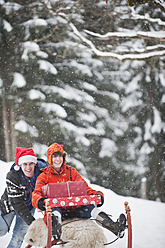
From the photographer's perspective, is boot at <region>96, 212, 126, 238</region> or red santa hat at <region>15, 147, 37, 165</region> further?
red santa hat at <region>15, 147, 37, 165</region>

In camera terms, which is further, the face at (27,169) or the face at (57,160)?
the face at (27,169)

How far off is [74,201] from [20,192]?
0.86m

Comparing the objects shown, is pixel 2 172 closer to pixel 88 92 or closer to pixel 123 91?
pixel 88 92

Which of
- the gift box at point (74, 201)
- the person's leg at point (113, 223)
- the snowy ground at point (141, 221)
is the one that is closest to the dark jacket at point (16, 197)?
the gift box at point (74, 201)

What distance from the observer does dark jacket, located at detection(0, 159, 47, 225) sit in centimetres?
328

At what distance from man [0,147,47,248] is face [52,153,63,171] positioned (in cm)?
29

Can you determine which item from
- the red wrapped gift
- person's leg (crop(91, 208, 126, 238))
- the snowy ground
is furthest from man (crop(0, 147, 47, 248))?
the snowy ground

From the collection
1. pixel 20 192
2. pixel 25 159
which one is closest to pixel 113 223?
pixel 20 192

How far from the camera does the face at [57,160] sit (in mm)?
3330

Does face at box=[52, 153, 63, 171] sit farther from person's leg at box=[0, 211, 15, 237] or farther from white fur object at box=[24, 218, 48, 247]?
person's leg at box=[0, 211, 15, 237]

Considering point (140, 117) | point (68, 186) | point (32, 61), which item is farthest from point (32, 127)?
point (68, 186)

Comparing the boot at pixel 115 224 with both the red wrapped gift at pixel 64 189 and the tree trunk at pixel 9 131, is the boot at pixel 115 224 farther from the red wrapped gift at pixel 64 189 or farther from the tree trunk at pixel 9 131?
the tree trunk at pixel 9 131

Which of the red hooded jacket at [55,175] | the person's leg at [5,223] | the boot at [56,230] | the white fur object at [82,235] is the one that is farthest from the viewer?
the person's leg at [5,223]

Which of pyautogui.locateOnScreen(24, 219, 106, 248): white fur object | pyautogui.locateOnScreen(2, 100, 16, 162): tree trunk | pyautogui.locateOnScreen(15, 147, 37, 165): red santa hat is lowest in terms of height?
pyautogui.locateOnScreen(2, 100, 16, 162): tree trunk
